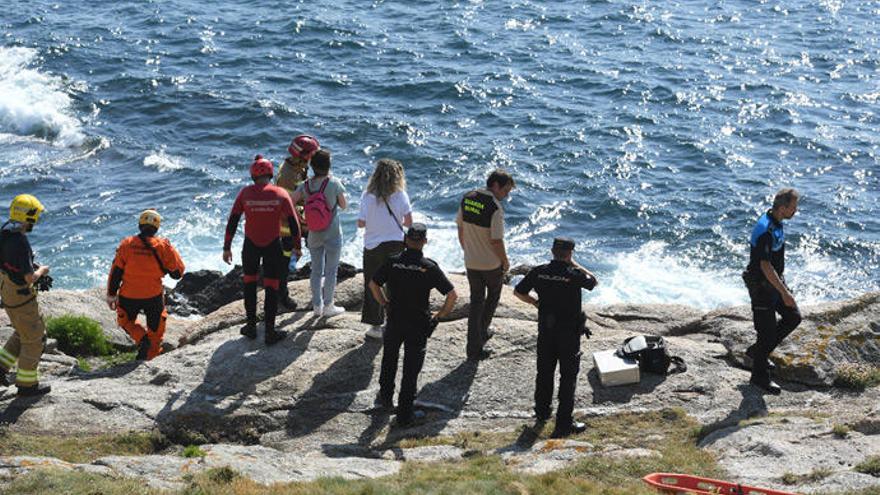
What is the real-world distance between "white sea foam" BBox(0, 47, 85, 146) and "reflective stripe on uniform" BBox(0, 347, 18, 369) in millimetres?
21704

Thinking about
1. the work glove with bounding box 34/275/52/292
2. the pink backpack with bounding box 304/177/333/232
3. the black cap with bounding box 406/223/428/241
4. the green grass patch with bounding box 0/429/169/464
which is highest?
the black cap with bounding box 406/223/428/241

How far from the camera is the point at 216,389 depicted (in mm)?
14758

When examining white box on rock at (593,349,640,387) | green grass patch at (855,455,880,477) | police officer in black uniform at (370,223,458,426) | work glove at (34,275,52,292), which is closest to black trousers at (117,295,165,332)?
work glove at (34,275,52,292)

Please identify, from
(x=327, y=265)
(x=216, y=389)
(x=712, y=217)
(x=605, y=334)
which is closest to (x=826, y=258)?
(x=712, y=217)

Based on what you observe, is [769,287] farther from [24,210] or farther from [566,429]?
[24,210]

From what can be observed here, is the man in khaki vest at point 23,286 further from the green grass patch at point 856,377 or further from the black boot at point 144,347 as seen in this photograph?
the green grass patch at point 856,377

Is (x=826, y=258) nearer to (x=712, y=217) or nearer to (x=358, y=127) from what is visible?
(x=712, y=217)

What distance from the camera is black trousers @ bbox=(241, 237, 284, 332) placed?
A: 15.2 metres

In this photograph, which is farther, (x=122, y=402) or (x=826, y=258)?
(x=826, y=258)

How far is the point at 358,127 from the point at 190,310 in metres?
15.5

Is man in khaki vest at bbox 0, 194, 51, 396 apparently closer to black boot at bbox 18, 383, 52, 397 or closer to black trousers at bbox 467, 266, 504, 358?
black boot at bbox 18, 383, 52, 397

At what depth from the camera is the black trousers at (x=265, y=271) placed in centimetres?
1521

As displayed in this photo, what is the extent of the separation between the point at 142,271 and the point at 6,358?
2.04 meters

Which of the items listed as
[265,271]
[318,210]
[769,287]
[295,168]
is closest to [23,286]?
[265,271]
